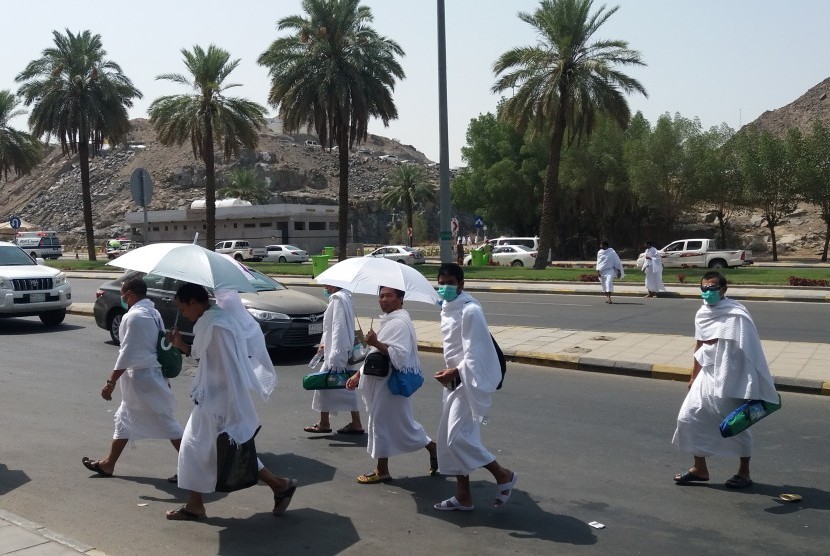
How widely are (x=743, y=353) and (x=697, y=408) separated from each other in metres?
0.53

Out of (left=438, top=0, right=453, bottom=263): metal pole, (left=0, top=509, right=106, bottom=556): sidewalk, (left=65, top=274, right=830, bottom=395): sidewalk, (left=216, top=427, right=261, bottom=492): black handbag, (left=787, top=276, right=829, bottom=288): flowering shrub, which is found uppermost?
(left=438, top=0, right=453, bottom=263): metal pole

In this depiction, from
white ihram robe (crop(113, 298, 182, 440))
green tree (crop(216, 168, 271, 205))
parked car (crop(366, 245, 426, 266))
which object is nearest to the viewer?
white ihram robe (crop(113, 298, 182, 440))

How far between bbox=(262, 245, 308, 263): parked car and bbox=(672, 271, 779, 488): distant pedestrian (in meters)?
47.9

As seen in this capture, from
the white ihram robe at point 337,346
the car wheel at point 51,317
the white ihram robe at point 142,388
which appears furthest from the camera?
the car wheel at point 51,317

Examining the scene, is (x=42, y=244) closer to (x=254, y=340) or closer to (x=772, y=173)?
(x=772, y=173)

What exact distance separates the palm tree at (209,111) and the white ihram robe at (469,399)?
3720cm

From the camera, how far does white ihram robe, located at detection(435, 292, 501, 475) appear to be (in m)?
5.60

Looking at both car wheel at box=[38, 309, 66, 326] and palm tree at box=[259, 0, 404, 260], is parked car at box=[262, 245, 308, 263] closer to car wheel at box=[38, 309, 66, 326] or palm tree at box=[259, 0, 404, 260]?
palm tree at box=[259, 0, 404, 260]

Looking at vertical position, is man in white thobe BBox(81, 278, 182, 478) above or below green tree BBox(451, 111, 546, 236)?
below

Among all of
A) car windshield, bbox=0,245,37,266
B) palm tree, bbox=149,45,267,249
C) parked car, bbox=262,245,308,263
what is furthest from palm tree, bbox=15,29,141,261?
car windshield, bbox=0,245,37,266

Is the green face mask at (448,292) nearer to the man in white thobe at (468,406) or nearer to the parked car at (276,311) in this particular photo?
the man in white thobe at (468,406)

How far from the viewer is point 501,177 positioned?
59.9 meters

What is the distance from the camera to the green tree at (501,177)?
59375 mm

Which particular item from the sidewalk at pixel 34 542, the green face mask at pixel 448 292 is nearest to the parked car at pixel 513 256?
the green face mask at pixel 448 292
